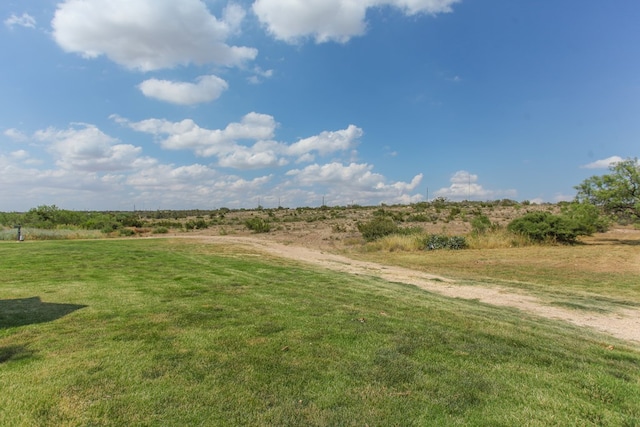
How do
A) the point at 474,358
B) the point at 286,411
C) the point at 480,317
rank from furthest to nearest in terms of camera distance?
the point at 480,317 → the point at 474,358 → the point at 286,411

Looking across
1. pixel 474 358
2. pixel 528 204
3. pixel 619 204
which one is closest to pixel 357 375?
pixel 474 358

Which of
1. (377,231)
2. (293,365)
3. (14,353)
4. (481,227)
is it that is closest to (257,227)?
(377,231)

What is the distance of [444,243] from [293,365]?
22595 millimetres

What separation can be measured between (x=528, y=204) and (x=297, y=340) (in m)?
72.4

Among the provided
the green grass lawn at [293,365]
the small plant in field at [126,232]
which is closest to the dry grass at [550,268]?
the green grass lawn at [293,365]

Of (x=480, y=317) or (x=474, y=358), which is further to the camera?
(x=480, y=317)

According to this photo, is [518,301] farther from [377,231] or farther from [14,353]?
[377,231]

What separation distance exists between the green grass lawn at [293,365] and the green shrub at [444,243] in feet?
57.0

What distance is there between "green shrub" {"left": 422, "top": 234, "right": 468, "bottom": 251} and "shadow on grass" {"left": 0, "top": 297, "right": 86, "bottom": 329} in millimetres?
21720

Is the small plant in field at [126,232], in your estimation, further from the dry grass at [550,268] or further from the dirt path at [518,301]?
the dirt path at [518,301]

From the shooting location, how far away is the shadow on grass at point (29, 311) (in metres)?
5.86

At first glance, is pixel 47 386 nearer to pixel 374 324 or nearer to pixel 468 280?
pixel 374 324

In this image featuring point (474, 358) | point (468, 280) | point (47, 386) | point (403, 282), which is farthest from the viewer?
point (468, 280)

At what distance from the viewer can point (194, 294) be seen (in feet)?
27.8
